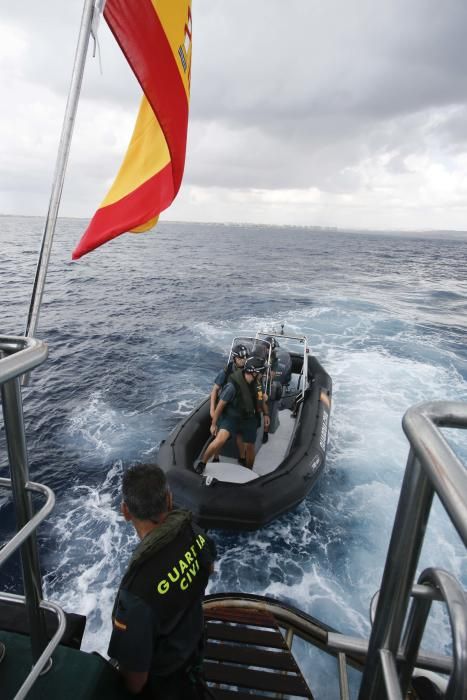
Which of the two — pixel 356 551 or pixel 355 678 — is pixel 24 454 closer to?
pixel 355 678

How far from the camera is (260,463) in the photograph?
7125 millimetres

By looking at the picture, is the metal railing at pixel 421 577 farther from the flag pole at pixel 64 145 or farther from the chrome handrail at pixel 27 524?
the flag pole at pixel 64 145

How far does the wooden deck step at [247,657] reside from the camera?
2.51 metres

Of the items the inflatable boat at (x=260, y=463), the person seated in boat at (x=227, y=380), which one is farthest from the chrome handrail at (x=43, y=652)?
the person seated in boat at (x=227, y=380)

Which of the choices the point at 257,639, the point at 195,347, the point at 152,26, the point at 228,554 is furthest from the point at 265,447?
the point at 195,347

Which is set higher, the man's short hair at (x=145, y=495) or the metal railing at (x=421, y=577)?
the metal railing at (x=421, y=577)

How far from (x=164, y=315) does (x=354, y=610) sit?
15.9 metres

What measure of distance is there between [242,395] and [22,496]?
15.3ft

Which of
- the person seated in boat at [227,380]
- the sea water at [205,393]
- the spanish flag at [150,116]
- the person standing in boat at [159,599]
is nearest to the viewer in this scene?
the person standing in boat at [159,599]

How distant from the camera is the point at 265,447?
754cm

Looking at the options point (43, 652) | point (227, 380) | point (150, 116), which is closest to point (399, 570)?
point (43, 652)

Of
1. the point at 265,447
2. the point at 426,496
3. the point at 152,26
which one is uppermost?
the point at 152,26

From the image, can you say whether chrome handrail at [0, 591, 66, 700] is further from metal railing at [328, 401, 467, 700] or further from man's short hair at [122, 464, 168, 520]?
metal railing at [328, 401, 467, 700]

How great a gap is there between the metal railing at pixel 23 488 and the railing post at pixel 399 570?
0.89 meters
